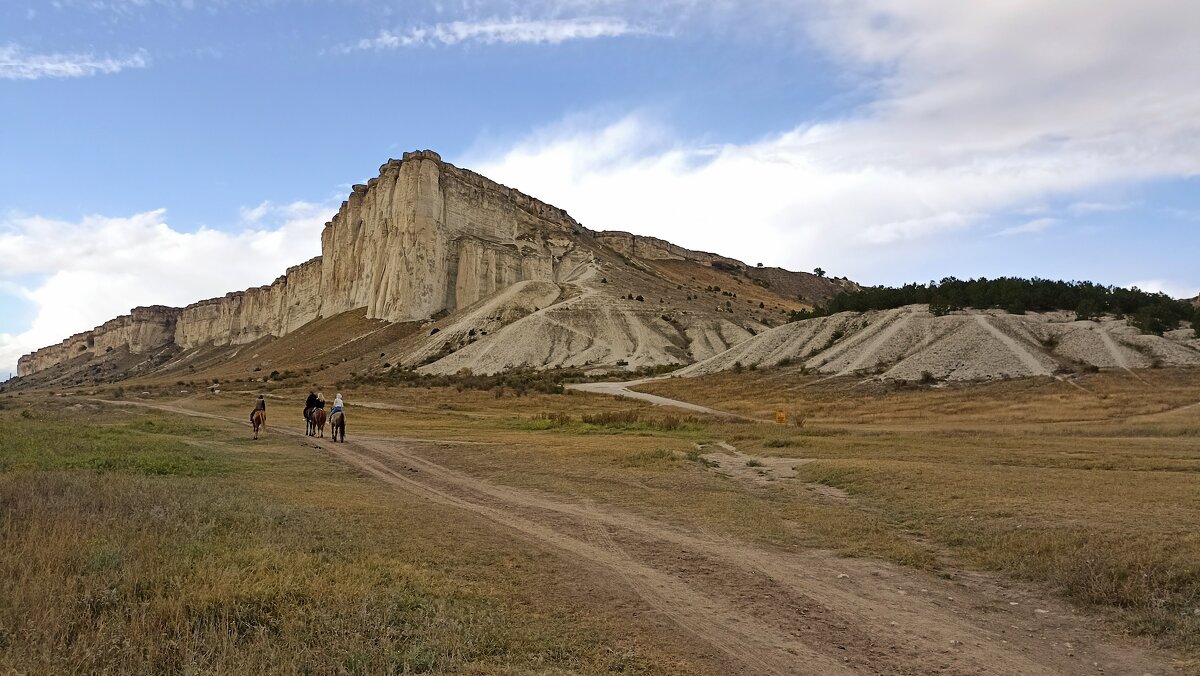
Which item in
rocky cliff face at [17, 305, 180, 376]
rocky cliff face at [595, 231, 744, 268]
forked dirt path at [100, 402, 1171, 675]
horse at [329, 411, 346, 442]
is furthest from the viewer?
rocky cliff face at [17, 305, 180, 376]

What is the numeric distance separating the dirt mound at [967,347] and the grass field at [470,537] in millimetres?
15696

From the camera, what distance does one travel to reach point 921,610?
6684 mm

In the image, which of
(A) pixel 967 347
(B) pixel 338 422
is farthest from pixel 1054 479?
(A) pixel 967 347

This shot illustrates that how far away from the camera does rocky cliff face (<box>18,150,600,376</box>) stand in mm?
93000

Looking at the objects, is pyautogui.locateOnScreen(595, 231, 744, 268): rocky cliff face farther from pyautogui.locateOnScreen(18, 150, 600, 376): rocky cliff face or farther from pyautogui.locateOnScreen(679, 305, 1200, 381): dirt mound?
pyautogui.locateOnScreen(679, 305, 1200, 381): dirt mound

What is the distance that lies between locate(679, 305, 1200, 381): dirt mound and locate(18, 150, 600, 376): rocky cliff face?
52.2 metres

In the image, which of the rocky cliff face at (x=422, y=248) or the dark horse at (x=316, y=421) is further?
the rocky cliff face at (x=422, y=248)

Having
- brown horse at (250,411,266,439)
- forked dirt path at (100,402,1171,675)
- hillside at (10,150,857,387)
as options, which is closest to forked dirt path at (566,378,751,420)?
hillside at (10,150,857,387)

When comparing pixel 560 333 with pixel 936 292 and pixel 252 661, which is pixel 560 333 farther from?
pixel 252 661

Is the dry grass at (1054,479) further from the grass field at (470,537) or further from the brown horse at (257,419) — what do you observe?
the brown horse at (257,419)

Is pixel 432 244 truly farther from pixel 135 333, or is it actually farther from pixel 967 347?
pixel 135 333

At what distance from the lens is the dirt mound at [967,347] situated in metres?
36.5

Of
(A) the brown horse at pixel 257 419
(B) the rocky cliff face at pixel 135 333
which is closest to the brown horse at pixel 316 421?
(A) the brown horse at pixel 257 419

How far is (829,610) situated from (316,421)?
70.7 feet
